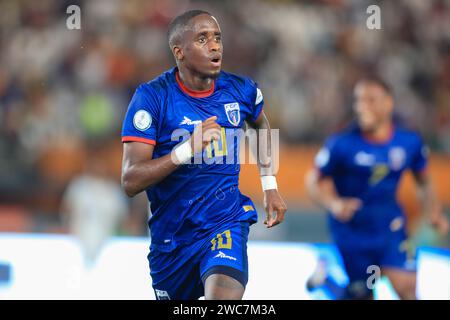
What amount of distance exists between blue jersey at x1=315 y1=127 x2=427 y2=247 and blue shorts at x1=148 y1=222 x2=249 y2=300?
9.94 ft

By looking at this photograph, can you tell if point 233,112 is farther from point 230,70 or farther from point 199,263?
point 230,70

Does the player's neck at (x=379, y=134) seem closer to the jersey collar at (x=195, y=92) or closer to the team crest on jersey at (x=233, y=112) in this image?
the team crest on jersey at (x=233, y=112)

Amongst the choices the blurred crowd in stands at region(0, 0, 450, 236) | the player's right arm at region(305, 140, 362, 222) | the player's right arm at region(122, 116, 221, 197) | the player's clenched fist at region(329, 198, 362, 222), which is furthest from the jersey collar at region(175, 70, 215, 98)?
the blurred crowd in stands at region(0, 0, 450, 236)

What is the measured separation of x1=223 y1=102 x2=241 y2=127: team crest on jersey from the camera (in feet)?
19.1

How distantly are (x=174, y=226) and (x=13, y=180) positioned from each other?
7601mm

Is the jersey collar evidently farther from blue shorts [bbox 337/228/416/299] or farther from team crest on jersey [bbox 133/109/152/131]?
blue shorts [bbox 337/228/416/299]

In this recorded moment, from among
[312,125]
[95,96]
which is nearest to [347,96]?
[312,125]

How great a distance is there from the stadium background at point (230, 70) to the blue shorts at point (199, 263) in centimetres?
601

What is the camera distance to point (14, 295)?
387 inches

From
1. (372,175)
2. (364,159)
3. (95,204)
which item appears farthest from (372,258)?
(95,204)

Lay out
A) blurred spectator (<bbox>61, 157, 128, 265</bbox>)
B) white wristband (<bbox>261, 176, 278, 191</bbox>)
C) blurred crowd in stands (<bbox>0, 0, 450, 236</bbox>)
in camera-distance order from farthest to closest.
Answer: blurred crowd in stands (<bbox>0, 0, 450, 236</bbox>) < blurred spectator (<bbox>61, 157, 128, 265</bbox>) < white wristband (<bbox>261, 176, 278, 191</bbox>)

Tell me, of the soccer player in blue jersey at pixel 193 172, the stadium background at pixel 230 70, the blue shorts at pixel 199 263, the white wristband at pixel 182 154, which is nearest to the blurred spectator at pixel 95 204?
the stadium background at pixel 230 70

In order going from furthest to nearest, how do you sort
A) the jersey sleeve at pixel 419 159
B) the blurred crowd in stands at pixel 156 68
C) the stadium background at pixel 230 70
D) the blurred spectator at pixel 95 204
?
the blurred crowd in stands at pixel 156 68, the stadium background at pixel 230 70, the blurred spectator at pixel 95 204, the jersey sleeve at pixel 419 159

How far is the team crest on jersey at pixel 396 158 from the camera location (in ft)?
28.2
